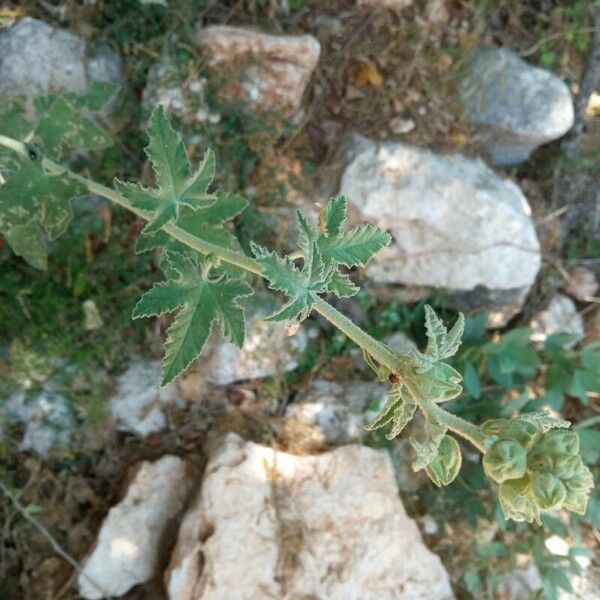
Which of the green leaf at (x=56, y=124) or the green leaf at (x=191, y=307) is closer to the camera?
the green leaf at (x=191, y=307)

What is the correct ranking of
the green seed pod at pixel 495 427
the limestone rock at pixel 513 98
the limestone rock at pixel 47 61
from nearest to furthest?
the green seed pod at pixel 495 427 → the limestone rock at pixel 47 61 → the limestone rock at pixel 513 98

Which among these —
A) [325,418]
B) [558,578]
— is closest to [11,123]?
[325,418]

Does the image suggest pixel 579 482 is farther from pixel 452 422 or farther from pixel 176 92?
pixel 176 92

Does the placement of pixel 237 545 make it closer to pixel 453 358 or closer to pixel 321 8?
pixel 453 358

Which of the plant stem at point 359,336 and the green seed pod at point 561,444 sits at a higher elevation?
the green seed pod at point 561,444

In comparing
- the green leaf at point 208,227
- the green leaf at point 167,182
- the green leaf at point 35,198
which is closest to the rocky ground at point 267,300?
the green leaf at point 35,198

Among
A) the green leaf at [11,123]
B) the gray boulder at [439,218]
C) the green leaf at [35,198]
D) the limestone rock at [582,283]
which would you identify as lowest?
the limestone rock at [582,283]

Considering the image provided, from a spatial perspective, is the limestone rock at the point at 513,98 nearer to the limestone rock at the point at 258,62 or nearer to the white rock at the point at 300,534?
the limestone rock at the point at 258,62
